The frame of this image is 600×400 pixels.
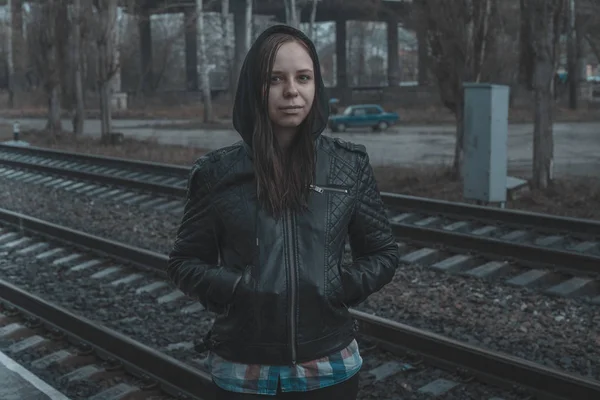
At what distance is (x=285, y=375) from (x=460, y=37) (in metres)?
12.7

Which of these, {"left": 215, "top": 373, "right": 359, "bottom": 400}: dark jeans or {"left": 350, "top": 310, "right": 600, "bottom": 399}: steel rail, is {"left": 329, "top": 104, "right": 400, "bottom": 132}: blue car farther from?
{"left": 215, "top": 373, "right": 359, "bottom": 400}: dark jeans

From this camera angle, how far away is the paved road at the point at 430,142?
20.3 metres

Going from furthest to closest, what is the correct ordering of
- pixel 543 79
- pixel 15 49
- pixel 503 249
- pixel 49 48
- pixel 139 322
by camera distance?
pixel 15 49 < pixel 49 48 < pixel 543 79 < pixel 503 249 < pixel 139 322

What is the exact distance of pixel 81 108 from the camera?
95.3 feet

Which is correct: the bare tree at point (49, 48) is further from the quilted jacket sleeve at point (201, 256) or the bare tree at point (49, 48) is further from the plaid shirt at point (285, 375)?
the plaid shirt at point (285, 375)

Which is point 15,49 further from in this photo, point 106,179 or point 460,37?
point 460,37

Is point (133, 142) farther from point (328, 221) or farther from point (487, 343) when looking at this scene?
point (328, 221)

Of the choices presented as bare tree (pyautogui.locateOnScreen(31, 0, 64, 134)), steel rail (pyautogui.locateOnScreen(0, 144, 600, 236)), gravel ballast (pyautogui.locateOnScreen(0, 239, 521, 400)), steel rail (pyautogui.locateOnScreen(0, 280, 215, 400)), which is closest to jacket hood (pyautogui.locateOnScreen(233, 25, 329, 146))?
steel rail (pyautogui.locateOnScreen(0, 280, 215, 400))

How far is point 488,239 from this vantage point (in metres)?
9.20

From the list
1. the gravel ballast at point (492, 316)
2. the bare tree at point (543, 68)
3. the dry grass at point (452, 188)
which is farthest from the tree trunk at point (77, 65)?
the gravel ballast at point (492, 316)

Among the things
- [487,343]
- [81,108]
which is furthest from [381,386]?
[81,108]

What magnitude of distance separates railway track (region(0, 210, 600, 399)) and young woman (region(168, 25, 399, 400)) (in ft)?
9.76

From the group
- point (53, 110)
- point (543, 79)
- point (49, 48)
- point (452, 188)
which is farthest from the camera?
point (53, 110)

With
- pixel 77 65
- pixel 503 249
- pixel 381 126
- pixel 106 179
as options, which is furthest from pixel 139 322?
pixel 381 126
